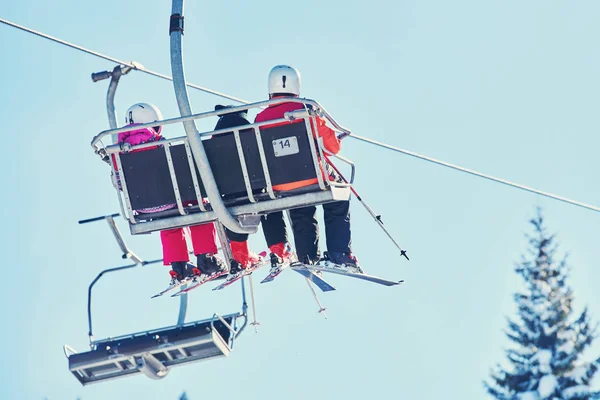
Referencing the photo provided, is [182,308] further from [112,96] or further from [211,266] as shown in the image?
[112,96]

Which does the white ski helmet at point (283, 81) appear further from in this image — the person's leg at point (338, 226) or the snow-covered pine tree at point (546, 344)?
the snow-covered pine tree at point (546, 344)

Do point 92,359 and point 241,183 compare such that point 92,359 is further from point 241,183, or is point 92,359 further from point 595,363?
point 595,363

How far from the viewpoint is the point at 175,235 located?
1962 centimetres

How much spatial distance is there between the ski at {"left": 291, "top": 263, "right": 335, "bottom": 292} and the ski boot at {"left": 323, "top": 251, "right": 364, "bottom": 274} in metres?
0.21

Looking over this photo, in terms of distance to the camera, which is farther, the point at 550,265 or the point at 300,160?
the point at 550,265

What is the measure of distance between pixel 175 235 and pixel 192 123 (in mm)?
2231

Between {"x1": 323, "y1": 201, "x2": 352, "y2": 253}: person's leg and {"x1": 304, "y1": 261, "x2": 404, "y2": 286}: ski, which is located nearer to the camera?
{"x1": 304, "y1": 261, "x2": 404, "y2": 286}: ski

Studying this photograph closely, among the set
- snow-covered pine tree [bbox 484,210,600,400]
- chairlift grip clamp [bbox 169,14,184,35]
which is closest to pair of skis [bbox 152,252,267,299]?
chairlift grip clamp [bbox 169,14,184,35]

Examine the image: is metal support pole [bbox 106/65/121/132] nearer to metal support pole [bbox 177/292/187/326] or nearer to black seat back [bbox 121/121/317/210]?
black seat back [bbox 121/121/317/210]

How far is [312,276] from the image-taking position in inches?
757

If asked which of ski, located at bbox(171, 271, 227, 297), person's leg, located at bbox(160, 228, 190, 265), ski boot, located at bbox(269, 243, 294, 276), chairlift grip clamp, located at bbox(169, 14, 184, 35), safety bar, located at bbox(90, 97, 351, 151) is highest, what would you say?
chairlift grip clamp, located at bbox(169, 14, 184, 35)

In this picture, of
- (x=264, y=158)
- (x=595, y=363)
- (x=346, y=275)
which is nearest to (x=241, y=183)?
(x=264, y=158)

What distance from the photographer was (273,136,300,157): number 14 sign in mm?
17859

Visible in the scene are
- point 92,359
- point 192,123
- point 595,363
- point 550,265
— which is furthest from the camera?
point 550,265
